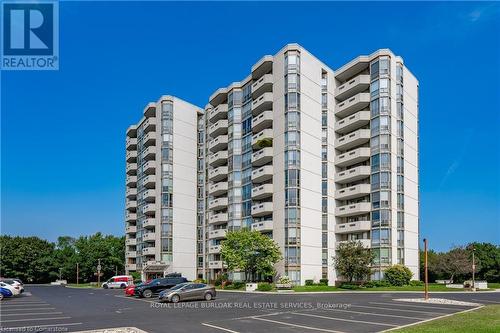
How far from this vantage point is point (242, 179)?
75625mm

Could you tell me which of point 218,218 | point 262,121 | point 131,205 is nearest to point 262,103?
point 262,121

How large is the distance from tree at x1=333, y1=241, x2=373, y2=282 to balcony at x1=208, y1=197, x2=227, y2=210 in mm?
25629

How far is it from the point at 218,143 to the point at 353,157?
23490 millimetres

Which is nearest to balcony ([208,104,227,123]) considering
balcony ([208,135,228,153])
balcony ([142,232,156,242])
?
balcony ([208,135,228,153])

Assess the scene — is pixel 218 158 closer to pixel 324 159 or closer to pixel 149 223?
pixel 149 223

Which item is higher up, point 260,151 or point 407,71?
point 407,71

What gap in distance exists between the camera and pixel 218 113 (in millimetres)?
82000

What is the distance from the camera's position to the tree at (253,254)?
60.8 metres

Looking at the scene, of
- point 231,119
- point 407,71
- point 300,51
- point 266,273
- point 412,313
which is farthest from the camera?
point 231,119

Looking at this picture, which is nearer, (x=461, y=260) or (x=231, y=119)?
(x=461, y=260)

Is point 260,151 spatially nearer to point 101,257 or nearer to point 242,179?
point 242,179

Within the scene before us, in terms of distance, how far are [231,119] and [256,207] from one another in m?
16.6

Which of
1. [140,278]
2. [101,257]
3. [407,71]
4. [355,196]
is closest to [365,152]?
[355,196]

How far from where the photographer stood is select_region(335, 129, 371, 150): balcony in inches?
2675
